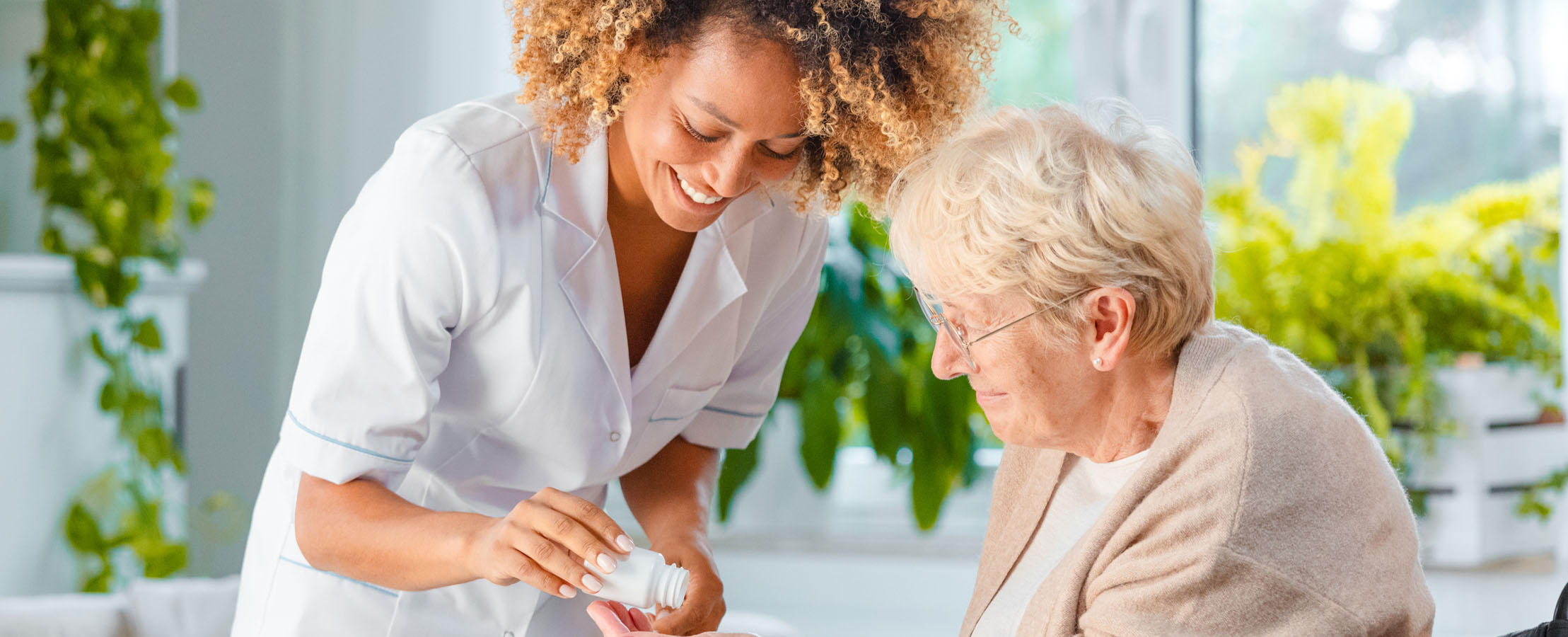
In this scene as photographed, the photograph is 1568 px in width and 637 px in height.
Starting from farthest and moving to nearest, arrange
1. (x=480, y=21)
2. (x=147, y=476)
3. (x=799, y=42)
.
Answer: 1. (x=480, y=21)
2. (x=147, y=476)
3. (x=799, y=42)

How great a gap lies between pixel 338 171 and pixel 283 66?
237 mm

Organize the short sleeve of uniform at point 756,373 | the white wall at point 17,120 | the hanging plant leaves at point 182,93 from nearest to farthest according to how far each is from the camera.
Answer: the short sleeve of uniform at point 756,373, the white wall at point 17,120, the hanging plant leaves at point 182,93

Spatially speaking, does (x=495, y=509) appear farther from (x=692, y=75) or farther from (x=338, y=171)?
(x=338, y=171)

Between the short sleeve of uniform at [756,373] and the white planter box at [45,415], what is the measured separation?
1.28 metres

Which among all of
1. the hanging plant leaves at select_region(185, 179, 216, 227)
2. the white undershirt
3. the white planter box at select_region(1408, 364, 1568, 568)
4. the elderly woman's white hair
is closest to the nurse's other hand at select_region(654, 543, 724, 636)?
the white undershirt

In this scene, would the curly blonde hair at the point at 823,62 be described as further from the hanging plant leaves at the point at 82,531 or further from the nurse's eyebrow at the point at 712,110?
the hanging plant leaves at the point at 82,531

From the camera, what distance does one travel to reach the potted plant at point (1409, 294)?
234 cm

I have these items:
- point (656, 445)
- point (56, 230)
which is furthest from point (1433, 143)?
point (56, 230)

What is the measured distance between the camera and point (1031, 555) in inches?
45.5

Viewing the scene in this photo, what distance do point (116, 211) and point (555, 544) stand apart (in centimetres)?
169

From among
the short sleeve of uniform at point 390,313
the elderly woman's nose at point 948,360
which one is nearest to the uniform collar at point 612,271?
the short sleeve of uniform at point 390,313

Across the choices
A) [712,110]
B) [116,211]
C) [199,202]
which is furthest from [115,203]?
[712,110]

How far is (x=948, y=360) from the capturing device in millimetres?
1084

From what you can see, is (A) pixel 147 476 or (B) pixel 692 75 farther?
(A) pixel 147 476
